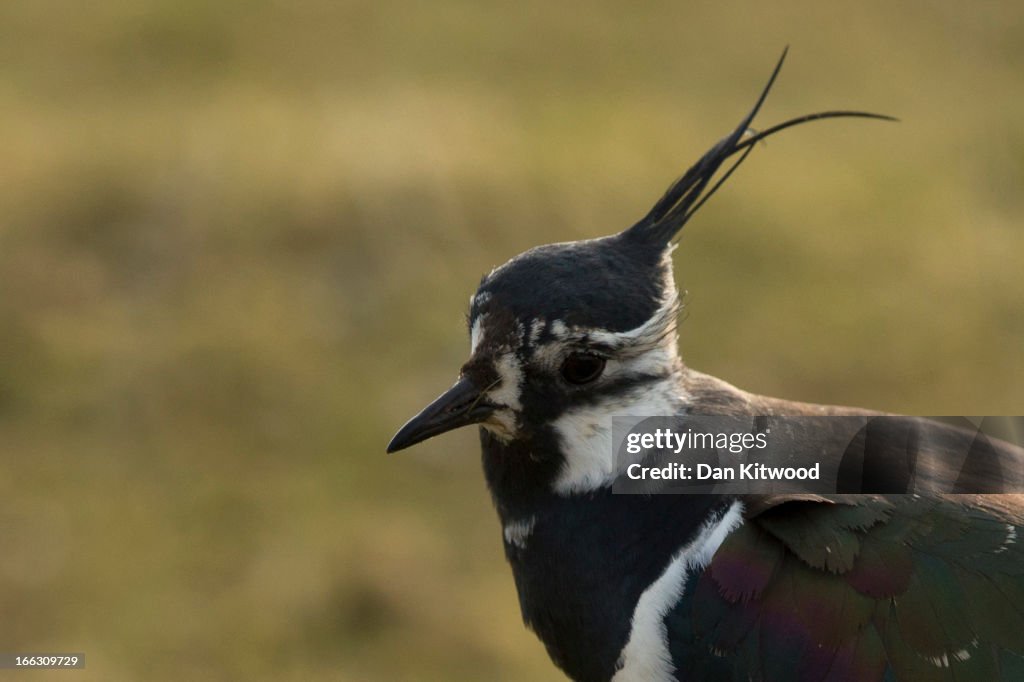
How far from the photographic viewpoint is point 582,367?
4.40 meters

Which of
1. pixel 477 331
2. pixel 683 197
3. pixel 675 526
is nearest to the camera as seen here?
pixel 675 526

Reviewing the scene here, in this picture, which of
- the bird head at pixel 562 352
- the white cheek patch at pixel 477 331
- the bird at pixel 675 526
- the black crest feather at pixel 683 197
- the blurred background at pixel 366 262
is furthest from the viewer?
the blurred background at pixel 366 262

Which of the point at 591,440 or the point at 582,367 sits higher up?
the point at 582,367

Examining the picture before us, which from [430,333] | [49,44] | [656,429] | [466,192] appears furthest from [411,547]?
[49,44]

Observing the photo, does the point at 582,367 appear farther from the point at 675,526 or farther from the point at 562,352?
the point at 675,526

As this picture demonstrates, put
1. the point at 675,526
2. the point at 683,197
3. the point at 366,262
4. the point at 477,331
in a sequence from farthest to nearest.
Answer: the point at 366,262, the point at 683,197, the point at 477,331, the point at 675,526

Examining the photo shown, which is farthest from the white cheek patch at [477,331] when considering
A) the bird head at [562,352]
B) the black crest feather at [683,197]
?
the black crest feather at [683,197]

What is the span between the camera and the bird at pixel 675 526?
4.09 metres

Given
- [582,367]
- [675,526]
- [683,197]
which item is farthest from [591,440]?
[683,197]

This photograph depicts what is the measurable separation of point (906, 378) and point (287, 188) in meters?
4.34

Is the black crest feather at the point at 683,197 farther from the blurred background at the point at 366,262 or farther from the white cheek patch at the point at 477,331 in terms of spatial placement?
the blurred background at the point at 366,262

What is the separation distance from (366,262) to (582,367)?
542 cm

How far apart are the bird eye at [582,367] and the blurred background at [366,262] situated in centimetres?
331

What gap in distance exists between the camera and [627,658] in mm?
4305
